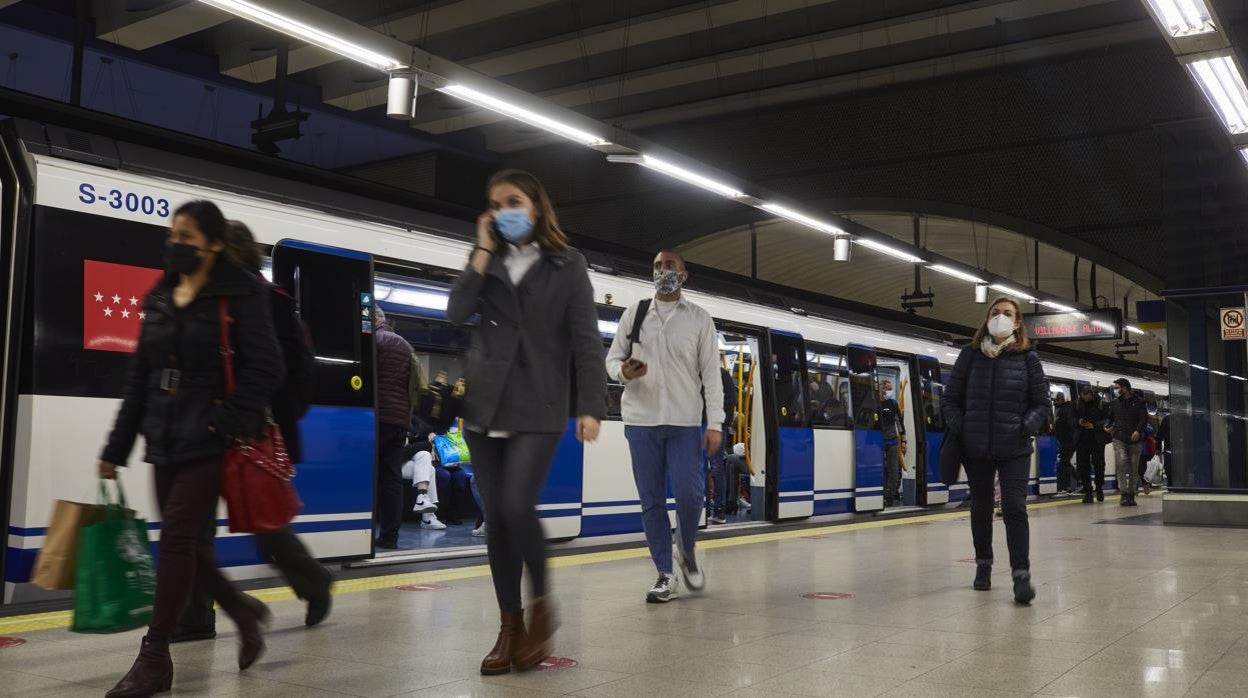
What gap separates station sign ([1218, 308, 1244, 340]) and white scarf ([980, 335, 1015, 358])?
6.69 m

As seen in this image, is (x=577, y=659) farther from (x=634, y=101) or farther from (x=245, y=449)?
(x=634, y=101)

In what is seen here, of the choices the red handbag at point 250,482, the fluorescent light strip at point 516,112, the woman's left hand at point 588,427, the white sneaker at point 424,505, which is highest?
the fluorescent light strip at point 516,112

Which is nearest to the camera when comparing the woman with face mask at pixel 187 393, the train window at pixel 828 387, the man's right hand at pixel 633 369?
the woman with face mask at pixel 187 393

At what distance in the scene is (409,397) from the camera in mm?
7043

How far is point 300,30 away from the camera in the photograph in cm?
584

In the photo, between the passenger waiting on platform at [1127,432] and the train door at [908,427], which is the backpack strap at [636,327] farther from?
the passenger waiting on platform at [1127,432]

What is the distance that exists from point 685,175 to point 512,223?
6.03 metres

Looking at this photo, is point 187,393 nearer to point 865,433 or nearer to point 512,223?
point 512,223

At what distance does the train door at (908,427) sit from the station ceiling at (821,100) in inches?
128

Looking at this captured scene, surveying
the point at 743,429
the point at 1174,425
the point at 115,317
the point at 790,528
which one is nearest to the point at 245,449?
the point at 115,317

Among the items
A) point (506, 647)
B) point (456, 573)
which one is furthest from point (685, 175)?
point (506, 647)

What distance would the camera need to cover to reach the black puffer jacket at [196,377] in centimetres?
320

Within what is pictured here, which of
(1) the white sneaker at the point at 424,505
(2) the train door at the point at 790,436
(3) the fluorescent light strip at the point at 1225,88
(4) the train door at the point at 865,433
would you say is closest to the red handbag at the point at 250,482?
(1) the white sneaker at the point at 424,505

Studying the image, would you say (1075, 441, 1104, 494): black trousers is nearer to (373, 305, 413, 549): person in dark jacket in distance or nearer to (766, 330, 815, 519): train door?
(766, 330, 815, 519): train door
